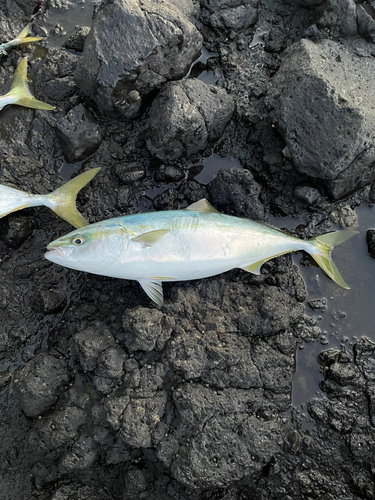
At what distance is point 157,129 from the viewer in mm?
3545

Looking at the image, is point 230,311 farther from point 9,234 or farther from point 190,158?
point 9,234

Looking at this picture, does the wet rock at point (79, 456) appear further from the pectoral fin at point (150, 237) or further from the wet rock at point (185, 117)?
the wet rock at point (185, 117)

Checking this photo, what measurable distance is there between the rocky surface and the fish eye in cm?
66

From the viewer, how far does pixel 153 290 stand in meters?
3.20

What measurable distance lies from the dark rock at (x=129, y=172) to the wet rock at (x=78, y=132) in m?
0.37

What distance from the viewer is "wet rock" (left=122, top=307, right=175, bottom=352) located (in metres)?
3.03

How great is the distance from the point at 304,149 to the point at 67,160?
2.41 m

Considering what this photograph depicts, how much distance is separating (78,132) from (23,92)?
0.76m

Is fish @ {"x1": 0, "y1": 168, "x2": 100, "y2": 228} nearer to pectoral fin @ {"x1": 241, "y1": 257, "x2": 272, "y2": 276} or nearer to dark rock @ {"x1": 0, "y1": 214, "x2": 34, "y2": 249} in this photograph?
dark rock @ {"x1": 0, "y1": 214, "x2": 34, "y2": 249}

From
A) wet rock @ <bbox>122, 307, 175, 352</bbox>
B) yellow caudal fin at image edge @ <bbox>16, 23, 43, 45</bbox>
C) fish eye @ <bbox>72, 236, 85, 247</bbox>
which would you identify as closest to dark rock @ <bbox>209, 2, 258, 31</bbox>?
yellow caudal fin at image edge @ <bbox>16, 23, 43, 45</bbox>

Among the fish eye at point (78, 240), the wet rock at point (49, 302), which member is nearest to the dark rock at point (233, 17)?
the fish eye at point (78, 240)

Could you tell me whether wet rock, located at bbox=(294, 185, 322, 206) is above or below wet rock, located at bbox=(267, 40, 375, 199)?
below

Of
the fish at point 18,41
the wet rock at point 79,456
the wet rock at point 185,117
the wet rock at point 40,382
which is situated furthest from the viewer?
the fish at point 18,41

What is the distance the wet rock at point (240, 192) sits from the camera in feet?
11.7
